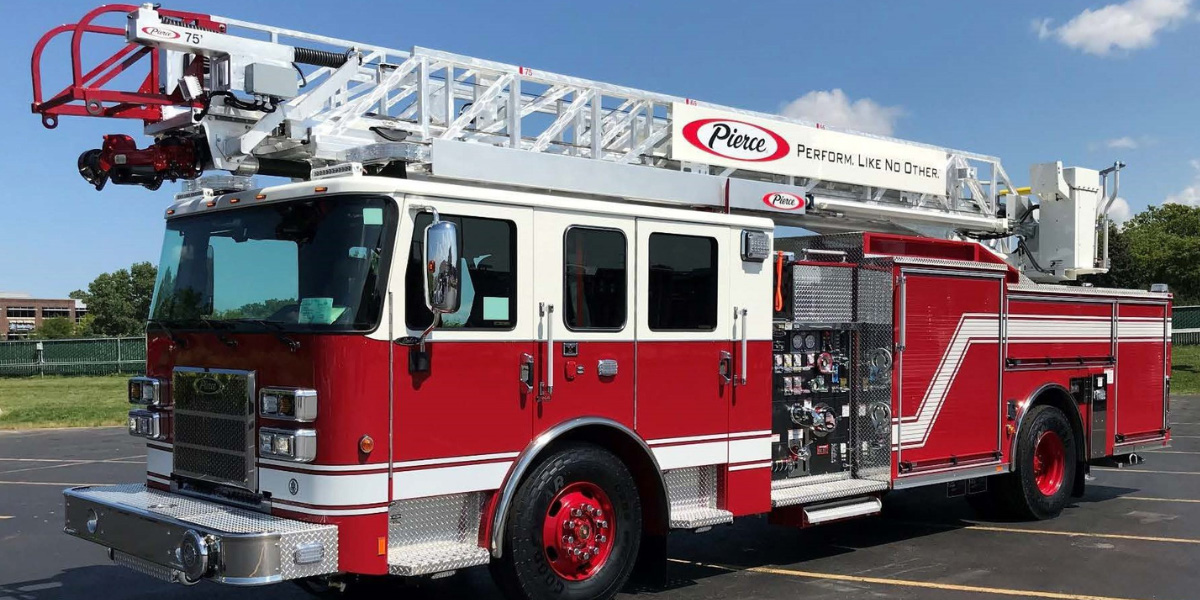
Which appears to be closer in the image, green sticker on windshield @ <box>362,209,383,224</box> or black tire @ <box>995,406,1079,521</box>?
green sticker on windshield @ <box>362,209,383,224</box>

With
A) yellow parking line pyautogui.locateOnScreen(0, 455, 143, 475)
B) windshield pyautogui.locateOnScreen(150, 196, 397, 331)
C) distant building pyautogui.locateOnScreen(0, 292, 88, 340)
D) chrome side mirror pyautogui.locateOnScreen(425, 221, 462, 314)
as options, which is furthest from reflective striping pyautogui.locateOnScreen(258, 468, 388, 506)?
distant building pyautogui.locateOnScreen(0, 292, 88, 340)

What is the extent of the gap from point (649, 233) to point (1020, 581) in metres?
3.72

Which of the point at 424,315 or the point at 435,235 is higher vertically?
the point at 435,235

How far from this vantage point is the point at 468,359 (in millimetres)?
5988

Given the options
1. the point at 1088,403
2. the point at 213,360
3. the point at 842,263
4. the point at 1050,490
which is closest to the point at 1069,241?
the point at 1088,403

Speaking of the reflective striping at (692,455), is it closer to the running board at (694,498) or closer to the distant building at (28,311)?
the running board at (694,498)

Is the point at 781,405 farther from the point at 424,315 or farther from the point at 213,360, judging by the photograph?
the point at 213,360

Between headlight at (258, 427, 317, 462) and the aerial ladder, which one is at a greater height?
the aerial ladder

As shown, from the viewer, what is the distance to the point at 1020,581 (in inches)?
299

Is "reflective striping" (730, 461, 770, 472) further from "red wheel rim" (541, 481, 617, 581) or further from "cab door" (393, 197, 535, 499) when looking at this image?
"cab door" (393, 197, 535, 499)

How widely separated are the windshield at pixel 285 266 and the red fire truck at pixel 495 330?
0.7 inches

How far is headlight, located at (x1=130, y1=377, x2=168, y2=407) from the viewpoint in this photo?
6688mm

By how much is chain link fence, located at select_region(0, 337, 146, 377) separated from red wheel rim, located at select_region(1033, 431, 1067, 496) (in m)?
37.1

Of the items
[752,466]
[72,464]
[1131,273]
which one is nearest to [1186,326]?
[1131,273]
